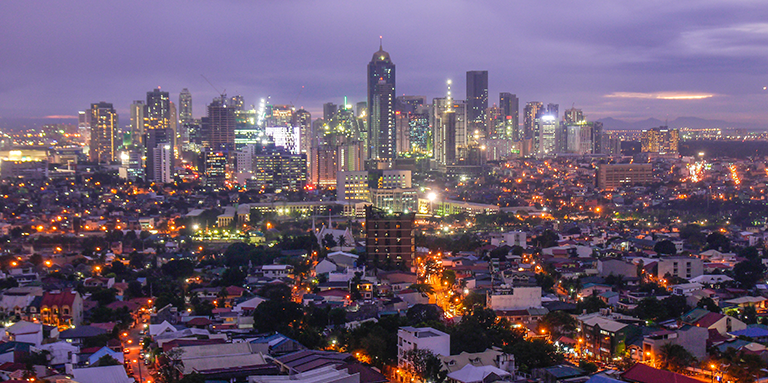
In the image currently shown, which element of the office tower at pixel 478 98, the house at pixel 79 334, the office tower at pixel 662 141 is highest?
the office tower at pixel 478 98

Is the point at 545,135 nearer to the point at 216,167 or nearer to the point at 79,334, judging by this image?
the point at 216,167

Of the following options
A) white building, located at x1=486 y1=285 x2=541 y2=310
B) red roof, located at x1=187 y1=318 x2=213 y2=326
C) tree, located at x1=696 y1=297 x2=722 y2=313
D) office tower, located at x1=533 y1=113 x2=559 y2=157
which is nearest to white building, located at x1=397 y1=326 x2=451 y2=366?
red roof, located at x1=187 y1=318 x2=213 y2=326

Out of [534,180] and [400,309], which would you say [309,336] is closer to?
[400,309]

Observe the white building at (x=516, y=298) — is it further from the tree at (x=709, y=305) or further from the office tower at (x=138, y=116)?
the office tower at (x=138, y=116)

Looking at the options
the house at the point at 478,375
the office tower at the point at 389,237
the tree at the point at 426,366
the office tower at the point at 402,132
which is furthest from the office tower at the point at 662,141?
the house at the point at 478,375

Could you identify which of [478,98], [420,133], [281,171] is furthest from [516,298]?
[478,98]

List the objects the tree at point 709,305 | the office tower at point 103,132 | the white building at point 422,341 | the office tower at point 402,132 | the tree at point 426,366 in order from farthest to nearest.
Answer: the office tower at point 402,132, the office tower at point 103,132, the tree at point 709,305, the white building at point 422,341, the tree at point 426,366
